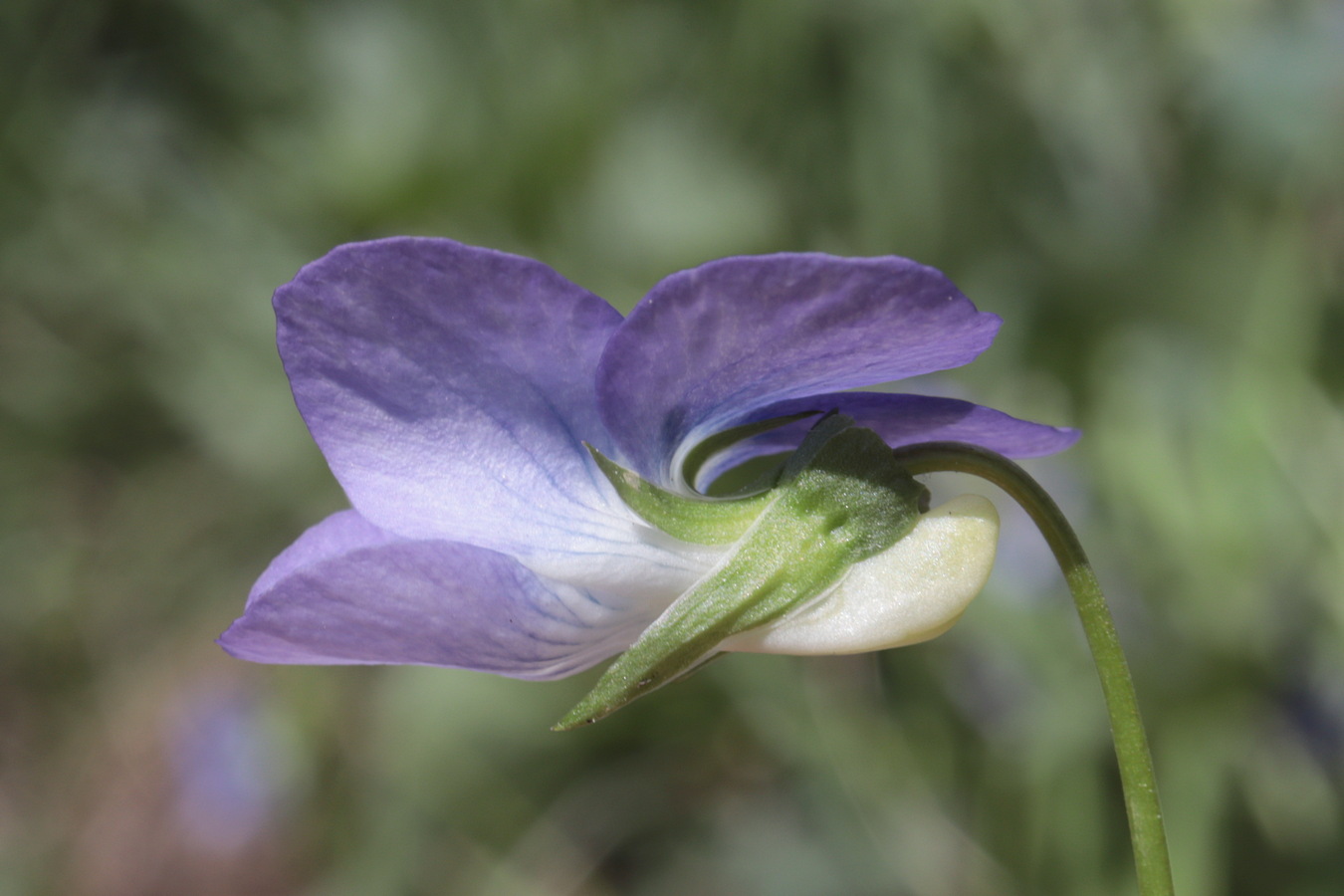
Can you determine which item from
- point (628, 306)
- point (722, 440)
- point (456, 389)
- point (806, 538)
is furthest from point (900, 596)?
point (628, 306)

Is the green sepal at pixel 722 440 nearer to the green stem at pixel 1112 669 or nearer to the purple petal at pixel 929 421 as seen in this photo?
the purple petal at pixel 929 421

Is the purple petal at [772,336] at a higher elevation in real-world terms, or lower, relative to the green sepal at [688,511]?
higher

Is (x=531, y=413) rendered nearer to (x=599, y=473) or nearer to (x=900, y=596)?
(x=599, y=473)

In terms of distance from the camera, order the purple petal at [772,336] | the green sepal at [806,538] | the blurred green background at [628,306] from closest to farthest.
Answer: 1. the purple petal at [772,336]
2. the green sepal at [806,538]
3. the blurred green background at [628,306]

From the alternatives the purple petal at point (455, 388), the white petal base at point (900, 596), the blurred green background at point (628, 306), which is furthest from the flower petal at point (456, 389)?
the blurred green background at point (628, 306)

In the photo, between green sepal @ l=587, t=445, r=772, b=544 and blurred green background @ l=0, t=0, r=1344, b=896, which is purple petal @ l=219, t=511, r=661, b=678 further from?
blurred green background @ l=0, t=0, r=1344, b=896

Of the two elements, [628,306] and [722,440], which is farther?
[628,306]

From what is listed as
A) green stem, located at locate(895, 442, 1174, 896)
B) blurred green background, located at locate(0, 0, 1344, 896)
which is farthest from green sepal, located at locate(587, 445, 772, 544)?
blurred green background, located at locate(0, 0, 1344, 896)
